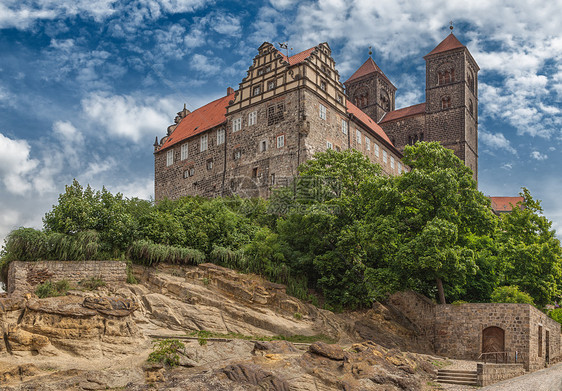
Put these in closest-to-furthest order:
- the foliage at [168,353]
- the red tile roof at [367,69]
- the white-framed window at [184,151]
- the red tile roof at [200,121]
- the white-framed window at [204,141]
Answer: the foliage at [168,353] < the white-framed window at [204,141] < the red tile roof at [200,121] < the white-framed window at [184,151] < the red tile roof at [367,69]

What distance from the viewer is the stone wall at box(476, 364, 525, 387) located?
20172 millimetres

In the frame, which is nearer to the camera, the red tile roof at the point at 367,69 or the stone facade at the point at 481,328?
the stone facade at the point at 481,328

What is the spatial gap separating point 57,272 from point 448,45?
59.6 meters

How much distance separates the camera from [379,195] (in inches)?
1085

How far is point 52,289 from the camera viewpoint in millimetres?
21625

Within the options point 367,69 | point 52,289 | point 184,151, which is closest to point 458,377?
point 52,289

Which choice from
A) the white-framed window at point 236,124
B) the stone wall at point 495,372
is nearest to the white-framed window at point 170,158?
the white-framed window at point 236,124

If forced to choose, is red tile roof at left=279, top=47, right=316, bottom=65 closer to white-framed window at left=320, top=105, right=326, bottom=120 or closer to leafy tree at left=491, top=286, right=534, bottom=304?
white-framed window at left=320, top=105, right=326, bottom=120

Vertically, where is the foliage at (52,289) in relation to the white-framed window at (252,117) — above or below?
below

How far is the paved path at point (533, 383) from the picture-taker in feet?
61.3

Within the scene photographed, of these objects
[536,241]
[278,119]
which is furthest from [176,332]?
[278,119]

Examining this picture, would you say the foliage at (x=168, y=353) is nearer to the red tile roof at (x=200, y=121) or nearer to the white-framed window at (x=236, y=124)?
the white-framed window at (x=236, y=124)

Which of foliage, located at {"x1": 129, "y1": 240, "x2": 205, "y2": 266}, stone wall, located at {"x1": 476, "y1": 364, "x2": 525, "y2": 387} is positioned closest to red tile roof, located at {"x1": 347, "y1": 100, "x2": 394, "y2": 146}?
foliage, located at {"x1": 129, "y1": 240, "x2": 205, "y2": 266}

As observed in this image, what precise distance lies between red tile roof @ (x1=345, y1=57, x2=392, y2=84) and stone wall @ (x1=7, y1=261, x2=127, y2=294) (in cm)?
5931
